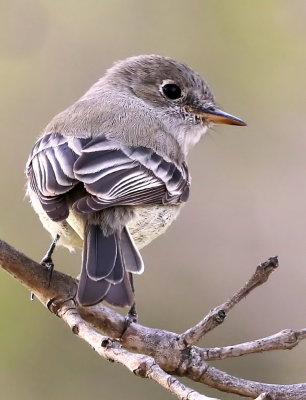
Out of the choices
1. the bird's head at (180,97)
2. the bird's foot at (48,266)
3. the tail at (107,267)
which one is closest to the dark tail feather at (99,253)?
the tail at (107,267)

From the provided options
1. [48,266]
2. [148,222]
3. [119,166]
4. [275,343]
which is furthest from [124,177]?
[275,343]

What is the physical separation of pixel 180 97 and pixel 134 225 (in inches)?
56.6

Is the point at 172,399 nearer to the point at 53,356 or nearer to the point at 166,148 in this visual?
the point at 53,356

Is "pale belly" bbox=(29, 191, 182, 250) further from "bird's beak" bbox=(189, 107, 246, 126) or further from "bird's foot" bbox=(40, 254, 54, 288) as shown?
"bird's beak" bbox=(189, 107, 246, 126)

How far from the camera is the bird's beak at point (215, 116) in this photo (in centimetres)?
570

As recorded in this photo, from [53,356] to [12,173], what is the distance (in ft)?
4.35

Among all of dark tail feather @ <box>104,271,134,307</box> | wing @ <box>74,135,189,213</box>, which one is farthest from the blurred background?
dark tail feather @ <box>104,271,134,307</box>

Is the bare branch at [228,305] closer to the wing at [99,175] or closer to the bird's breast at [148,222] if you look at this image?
the wing at [99,175]

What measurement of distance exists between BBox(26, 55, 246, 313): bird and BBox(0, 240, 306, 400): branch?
21 cm

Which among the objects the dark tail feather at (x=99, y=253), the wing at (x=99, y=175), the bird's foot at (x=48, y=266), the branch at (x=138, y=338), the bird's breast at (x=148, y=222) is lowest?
the branch at (x=138, y=338)

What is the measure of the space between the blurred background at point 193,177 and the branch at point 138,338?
196 centimetres

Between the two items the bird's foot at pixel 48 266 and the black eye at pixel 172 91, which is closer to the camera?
the bird's foot at pixel 48 266

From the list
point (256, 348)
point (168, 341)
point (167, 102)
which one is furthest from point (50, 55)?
point (256, 348)

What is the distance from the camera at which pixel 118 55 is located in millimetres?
7320
